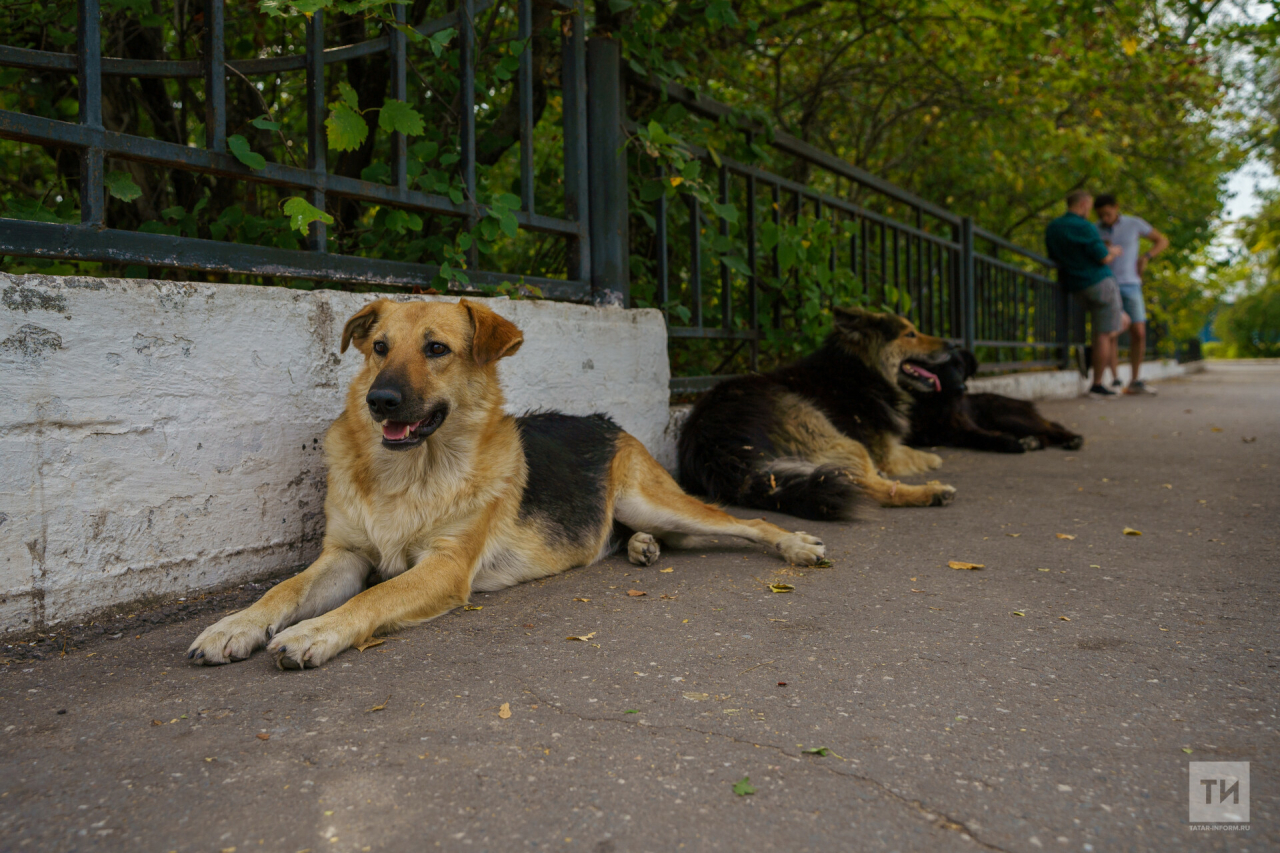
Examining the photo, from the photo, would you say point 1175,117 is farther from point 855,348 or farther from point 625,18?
point 625,18

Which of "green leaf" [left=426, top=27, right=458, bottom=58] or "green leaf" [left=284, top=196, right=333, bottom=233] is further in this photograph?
"green leaf" [left=426, top=27, right=458, bottom=58]

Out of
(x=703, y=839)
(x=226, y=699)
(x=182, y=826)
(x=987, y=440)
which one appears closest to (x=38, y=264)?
(x=226, y=699)

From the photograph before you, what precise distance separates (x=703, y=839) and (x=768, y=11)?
22.5ft

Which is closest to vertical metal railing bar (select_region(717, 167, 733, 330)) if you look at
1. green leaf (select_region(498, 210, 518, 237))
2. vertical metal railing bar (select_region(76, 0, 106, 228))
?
green leaf (select_region(498, 210, 518, 237))

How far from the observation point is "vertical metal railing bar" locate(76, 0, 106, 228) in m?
2.53

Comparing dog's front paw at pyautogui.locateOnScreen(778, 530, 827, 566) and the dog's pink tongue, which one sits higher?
the dog's pink tongue

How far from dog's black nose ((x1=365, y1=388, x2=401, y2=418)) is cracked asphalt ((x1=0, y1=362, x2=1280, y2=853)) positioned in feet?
2.33

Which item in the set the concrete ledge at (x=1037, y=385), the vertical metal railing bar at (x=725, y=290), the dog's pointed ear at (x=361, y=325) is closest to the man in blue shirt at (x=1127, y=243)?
the concrete ledge at (x=1037, y=385)

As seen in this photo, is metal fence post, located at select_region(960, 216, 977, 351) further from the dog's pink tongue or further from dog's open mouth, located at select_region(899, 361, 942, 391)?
the dog's pink tongue

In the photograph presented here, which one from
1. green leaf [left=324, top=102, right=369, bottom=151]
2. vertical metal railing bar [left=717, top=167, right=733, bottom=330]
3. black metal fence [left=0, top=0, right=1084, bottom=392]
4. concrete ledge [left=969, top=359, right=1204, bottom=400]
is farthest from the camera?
concrete ledge [left=969, top=359, right=1204, bottom=400]

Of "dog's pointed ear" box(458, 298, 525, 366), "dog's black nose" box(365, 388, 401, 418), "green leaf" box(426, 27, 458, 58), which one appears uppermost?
"green leaf" box(426, 27, 458, 58)

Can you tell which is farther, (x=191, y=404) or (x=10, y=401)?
(x=191, y=404)

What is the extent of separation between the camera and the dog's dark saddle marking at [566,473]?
3295 millimetres

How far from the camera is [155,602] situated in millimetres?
2645
